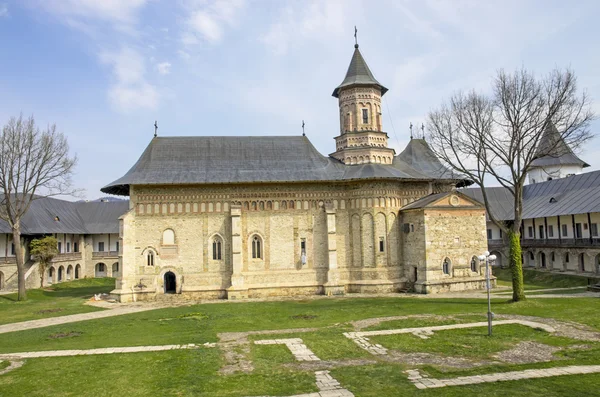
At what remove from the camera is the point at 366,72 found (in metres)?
32.6

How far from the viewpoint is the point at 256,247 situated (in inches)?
1122

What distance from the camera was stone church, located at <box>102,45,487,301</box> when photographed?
1090 inches

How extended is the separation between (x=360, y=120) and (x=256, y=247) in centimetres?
1177

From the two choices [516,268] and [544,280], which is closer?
[516,268]

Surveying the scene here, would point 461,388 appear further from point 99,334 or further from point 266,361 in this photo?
point 99,334

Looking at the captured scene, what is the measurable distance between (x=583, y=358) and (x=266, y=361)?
346 inches

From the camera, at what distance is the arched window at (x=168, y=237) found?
2791 cm

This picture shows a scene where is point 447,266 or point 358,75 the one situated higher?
point 358,75

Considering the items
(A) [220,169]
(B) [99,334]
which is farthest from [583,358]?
(A) [220,169]

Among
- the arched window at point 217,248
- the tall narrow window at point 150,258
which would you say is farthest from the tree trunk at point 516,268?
the tall narrow window at point 150,258

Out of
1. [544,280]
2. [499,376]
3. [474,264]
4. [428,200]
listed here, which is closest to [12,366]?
[499,376]

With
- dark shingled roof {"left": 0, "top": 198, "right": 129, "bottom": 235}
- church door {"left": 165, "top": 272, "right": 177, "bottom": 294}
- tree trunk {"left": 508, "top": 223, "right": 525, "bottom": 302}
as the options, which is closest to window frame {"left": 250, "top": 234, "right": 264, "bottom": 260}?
church door {"left": 165, "top": 272, "right": 177, "bottom": 294}

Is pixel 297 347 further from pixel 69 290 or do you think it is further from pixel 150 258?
pixel 69 290

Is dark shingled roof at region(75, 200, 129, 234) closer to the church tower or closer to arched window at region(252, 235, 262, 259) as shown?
arched window at region(252, 235, 262, 259)
